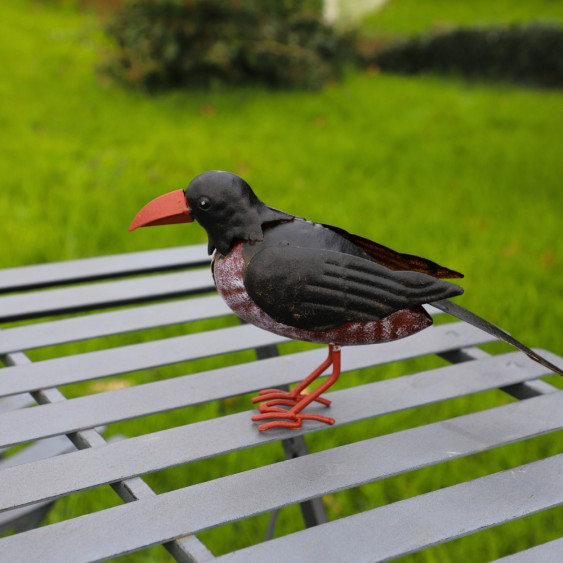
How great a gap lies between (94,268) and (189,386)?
0.75 meters

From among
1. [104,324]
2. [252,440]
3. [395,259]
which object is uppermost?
[395,259]

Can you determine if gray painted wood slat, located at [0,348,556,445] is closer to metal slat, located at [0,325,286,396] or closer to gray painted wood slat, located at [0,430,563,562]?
metal slat, located at [0,325,286,396]

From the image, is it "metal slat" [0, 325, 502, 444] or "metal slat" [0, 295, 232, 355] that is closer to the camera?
"metal slat" [0, 325, 502, 444]

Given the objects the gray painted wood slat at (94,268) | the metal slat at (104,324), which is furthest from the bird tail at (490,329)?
the gray painted wood slat at (94,268)

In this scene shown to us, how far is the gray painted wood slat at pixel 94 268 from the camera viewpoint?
2051 mm

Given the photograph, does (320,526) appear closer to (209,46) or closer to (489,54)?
(209,46)

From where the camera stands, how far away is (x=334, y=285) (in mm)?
1235

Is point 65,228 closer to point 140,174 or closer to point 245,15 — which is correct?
point 140,174

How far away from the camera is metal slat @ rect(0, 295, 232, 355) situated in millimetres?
1734

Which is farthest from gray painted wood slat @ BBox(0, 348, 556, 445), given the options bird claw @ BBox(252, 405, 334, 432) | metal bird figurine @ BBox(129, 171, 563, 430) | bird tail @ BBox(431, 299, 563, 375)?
bird tail @ BBox(431, 299, 563, 375)

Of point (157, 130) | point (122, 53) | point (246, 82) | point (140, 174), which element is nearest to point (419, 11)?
point (246, 82)

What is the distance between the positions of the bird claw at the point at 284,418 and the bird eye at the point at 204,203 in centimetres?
44

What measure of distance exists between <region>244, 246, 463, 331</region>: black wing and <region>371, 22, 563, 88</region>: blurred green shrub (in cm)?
791

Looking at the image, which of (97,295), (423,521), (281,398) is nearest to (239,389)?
(281,398)
